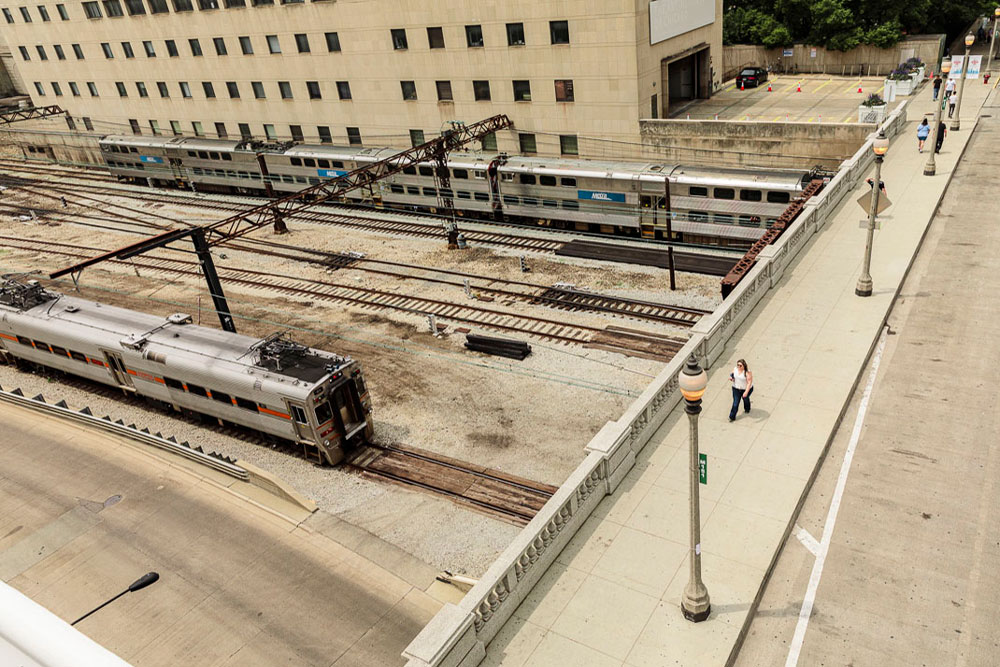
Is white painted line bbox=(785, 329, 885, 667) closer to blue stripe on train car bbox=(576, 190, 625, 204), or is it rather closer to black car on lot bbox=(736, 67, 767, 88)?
blue stripe on train car bbox=(576, 190, 625, 204)

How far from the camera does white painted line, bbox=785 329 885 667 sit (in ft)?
34.4

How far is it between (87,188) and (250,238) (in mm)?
26731

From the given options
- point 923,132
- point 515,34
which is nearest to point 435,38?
point 515,34

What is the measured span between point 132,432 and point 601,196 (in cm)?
2502

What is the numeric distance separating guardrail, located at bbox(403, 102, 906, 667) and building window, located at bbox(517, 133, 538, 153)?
28852mm

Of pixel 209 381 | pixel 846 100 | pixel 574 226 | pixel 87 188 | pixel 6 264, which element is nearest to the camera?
pixel 209 381

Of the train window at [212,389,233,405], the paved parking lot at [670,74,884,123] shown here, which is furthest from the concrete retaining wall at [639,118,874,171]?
the train window at [212,389,233,405]

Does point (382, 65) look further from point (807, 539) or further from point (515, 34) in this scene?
point (807, 539)

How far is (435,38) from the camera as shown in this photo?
45.8 m

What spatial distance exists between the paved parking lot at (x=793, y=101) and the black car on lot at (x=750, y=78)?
1.98 feet

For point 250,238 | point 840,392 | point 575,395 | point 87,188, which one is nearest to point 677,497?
point 840,392

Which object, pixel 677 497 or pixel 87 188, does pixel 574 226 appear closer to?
pixel 677 497

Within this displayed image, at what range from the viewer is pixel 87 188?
197 feet

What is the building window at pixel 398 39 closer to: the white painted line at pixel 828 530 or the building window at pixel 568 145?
the building window at pixel 568 145
